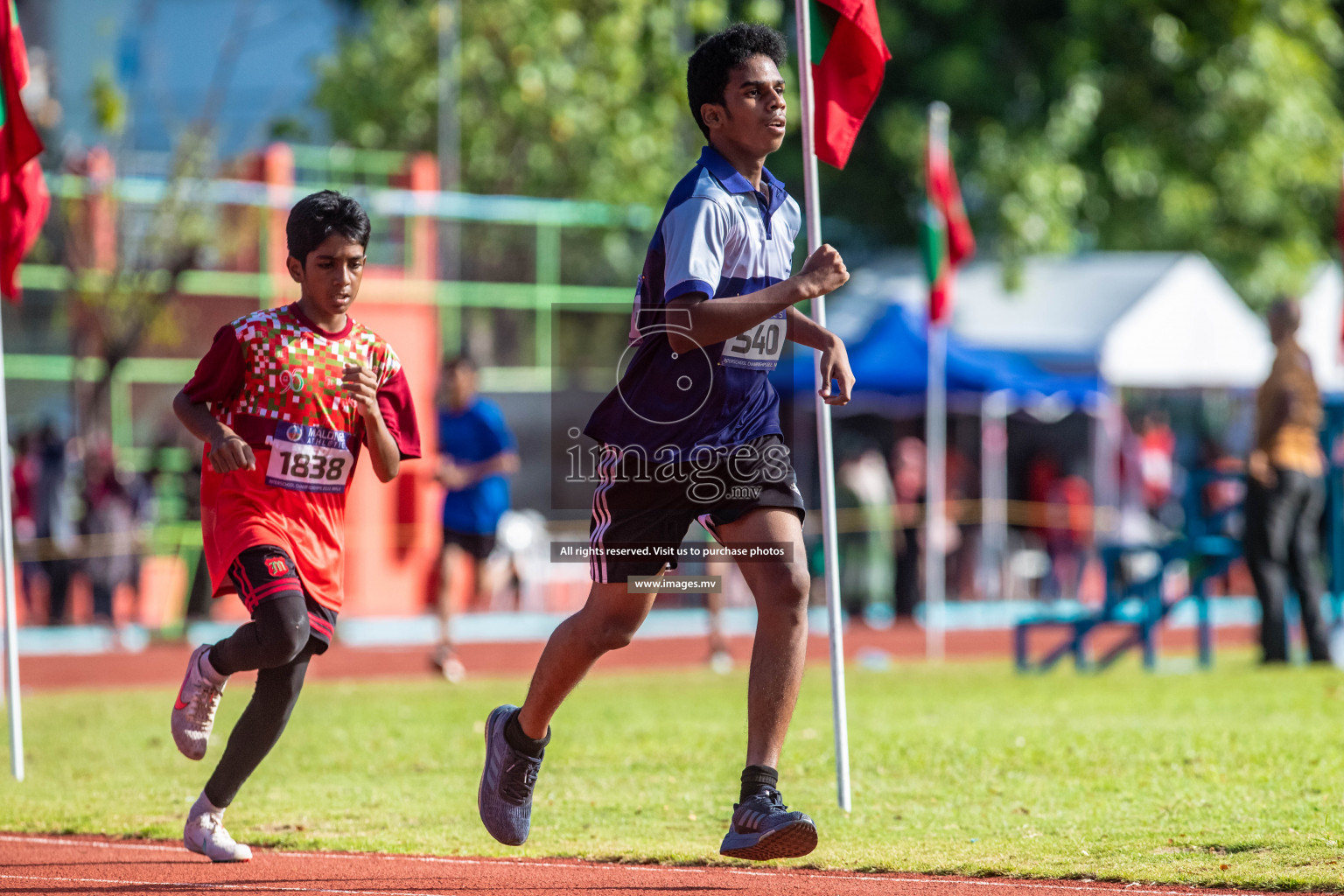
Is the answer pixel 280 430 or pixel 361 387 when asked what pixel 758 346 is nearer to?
pixel 361 387

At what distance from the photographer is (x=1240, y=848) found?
6.16m

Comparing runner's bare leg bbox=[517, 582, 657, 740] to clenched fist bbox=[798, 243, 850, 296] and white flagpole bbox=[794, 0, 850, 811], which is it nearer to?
clenched fist bbox=[798, 243, 850, 296]

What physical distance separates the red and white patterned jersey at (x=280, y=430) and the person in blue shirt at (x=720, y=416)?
3.06 ft

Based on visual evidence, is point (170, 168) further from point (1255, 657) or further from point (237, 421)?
point (237, 421)

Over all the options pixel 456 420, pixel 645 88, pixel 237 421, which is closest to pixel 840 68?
pixel 237 421

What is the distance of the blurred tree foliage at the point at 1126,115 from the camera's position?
86.7ft

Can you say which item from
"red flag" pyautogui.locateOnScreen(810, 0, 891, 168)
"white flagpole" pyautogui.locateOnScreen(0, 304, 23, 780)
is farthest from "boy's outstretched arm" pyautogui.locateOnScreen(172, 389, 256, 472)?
"red flag" pyautogui.locateOnScreen(810, 0, 891, 168)

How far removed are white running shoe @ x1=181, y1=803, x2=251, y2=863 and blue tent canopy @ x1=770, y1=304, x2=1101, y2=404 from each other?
1618 cm

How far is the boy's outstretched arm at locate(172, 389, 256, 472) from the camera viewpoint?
19.1 ft

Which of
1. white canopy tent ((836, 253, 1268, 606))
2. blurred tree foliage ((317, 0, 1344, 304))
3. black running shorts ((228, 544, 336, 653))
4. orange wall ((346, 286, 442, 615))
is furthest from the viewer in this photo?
blurred tree foliage ((317, 0, 1344, 304))

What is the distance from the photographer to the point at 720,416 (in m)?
5.58

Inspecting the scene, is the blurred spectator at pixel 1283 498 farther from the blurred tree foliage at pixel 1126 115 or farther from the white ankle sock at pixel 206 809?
the blurred tree foliage at pixel 1126 115

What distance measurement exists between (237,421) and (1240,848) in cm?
351

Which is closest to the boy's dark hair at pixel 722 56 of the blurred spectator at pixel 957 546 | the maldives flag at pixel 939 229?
the maldives flag at pixel 939 229
